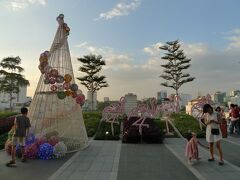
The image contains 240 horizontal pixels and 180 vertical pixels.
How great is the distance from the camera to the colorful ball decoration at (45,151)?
8.89m

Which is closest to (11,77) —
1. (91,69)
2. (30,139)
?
(91,69)

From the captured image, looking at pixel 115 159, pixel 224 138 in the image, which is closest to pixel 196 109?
pixel 224 138

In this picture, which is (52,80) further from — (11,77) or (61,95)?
(11,77)

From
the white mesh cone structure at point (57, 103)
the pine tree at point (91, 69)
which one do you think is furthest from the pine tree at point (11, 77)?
the white mesh cone structure at point (57, 103)

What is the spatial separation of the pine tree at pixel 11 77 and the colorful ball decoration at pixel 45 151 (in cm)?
2021

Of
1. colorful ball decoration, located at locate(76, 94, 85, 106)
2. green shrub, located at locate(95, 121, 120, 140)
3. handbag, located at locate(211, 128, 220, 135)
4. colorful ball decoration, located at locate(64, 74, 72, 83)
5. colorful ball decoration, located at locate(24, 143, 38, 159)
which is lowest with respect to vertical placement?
colorful ball decoration, located at locate(24, 143, 38, 159)

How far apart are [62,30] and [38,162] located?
208 inches

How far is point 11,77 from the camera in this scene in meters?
27.4

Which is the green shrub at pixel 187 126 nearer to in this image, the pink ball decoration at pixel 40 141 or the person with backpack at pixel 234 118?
the person with backpack at pixel 234 118

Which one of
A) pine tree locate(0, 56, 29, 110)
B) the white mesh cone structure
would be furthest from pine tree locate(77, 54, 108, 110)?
Result: the white mesh cone structure

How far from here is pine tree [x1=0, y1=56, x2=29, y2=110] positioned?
27125mm

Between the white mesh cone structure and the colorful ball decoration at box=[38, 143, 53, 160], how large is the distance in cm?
92

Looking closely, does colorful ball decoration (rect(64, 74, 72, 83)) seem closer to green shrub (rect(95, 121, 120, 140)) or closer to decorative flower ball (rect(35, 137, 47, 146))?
decorative flower ball (rect(35, 137, 47, 146))

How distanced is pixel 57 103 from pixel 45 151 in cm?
204
